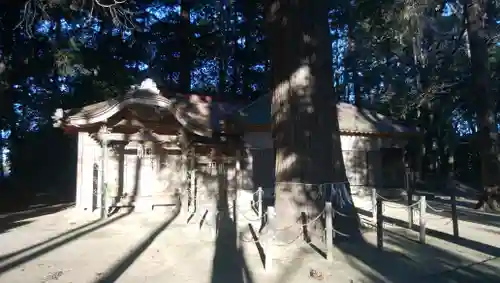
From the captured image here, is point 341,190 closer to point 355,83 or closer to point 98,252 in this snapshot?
point 98,252

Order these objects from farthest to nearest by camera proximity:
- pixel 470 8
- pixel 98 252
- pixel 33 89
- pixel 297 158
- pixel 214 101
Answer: pixel 33 89, pixel 214 101, pixel 470 8, pixel 297 158, pixel 98 252

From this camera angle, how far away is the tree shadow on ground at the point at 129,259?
6145 mm

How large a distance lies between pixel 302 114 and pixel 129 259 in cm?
449

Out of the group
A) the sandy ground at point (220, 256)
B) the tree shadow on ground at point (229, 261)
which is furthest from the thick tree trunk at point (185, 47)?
the tree shadow on ground at point (229, 261)

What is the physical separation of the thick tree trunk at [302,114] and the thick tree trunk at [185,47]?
16341 mm

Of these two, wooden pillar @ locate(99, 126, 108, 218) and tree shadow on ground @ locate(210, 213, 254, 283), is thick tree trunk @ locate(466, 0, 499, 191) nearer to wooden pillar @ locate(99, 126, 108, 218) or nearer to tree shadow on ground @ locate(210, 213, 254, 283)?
tree shadow on ground @ locate(210, 213, 254, 283)

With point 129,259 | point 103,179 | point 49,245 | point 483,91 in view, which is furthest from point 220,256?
point 483,91

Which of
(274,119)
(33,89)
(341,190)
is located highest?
(33,89)

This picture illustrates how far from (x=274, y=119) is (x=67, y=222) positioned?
720 cm

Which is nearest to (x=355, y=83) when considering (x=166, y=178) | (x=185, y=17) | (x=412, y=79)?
(x=412, y=79)

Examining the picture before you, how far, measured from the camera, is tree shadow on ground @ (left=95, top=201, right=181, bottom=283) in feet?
20.2

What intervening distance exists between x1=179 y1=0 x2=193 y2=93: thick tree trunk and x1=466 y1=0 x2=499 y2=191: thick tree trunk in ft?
50.8

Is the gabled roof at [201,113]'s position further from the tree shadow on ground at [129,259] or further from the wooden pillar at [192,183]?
the tree shadow on ground at [129,259]

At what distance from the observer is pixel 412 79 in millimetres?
28250
